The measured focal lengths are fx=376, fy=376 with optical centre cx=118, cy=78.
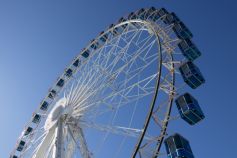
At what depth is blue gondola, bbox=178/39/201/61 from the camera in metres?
22.4

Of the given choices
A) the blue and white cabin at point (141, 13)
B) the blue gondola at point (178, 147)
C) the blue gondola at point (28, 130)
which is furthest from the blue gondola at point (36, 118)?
the blue gondola at point (178, 147)

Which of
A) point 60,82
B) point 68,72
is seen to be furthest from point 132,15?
point 60,82

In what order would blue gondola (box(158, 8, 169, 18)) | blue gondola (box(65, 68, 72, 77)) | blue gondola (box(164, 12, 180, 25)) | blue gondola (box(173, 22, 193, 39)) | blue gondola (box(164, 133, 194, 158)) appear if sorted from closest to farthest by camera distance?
blue gondola (box(164, 133, 194, 158)) → blue gondola (box(173, 22, 193, 39)) → blue gondola (box(164, 12, 180, 25)) → blue gondola (box(158, 8, 169, 18)) → blue gondola (box(65, 68, 72, 77))

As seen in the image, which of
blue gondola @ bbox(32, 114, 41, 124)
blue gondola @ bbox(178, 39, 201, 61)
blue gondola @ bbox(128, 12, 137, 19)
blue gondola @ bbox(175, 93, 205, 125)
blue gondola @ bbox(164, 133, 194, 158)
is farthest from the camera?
blue gondola @ bbox(32, 114, 41, 124)

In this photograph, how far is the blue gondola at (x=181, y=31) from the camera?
76.3ft

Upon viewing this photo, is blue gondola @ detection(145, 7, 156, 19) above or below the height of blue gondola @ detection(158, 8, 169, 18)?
above

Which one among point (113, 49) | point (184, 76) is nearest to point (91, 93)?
point (113, 49)

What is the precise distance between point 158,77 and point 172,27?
6806 mm

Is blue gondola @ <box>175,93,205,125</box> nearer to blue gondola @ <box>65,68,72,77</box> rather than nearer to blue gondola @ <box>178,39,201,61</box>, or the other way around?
blue gondola @ <box>178,39,201,61</box>

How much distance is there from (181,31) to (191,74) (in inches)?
171

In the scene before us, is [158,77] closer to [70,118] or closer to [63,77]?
[70,118]

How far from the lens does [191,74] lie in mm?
20406

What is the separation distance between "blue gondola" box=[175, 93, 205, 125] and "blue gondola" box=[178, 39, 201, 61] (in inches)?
169

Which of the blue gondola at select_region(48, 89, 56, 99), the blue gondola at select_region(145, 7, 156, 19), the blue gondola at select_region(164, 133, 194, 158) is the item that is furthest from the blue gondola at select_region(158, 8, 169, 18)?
the blue gondola at select_region(164, 133, 194, 158)
